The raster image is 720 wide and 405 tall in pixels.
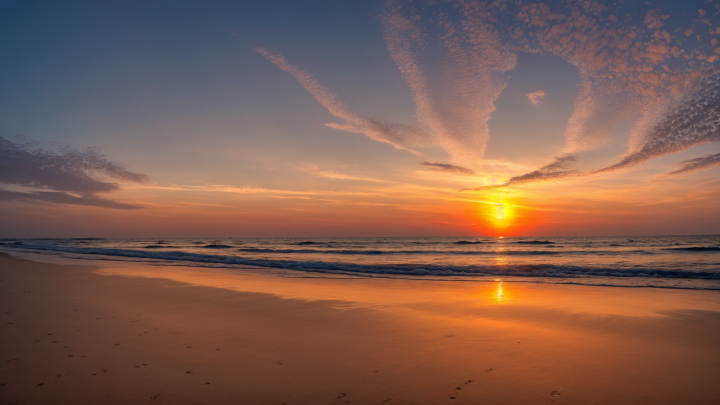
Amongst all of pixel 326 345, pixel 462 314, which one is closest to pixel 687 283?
pixel 462 314

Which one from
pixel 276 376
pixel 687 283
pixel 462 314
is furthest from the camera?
pixel 687 283

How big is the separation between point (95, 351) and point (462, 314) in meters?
7.07

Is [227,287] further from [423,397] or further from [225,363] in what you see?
[423,397]

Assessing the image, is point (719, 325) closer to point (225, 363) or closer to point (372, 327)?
point (372, 327)

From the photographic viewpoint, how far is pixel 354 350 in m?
5.46

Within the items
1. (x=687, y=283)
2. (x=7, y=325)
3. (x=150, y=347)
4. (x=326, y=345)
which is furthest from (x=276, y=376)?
(x=687, y=283)

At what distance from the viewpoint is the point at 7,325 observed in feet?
21.1

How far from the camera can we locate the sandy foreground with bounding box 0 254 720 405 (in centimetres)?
396

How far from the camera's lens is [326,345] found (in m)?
5.69

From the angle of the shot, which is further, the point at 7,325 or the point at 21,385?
the point at 7,325

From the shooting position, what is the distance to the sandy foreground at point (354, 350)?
13.0 ft

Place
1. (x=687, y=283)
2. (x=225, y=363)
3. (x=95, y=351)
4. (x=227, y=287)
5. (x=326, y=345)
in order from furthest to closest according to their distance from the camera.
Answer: (x=687, y=283) < (x=227, y=287) < (x=326, y=345) < (x=95, y=351) < (x=225, y=363)

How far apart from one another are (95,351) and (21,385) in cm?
118

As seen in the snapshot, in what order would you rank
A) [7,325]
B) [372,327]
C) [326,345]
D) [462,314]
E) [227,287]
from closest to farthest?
[326,345] → [7,325] → [372,327] → [462,314] → [227,287]
